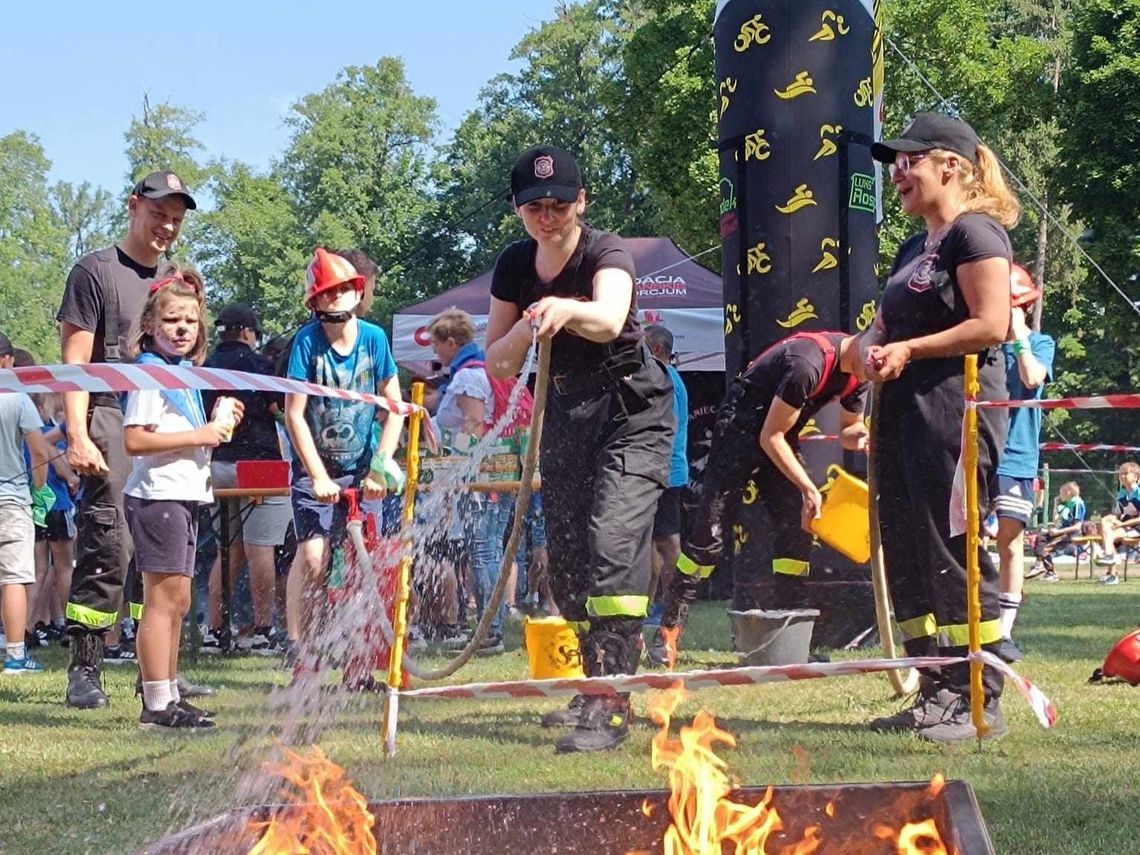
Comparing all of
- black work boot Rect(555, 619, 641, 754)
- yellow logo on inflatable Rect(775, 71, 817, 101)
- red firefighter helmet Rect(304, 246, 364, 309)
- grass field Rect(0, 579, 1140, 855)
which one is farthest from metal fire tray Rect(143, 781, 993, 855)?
yellow logo on inflatable Rect(775, 71, 817, 101)

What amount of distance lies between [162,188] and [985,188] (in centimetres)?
334

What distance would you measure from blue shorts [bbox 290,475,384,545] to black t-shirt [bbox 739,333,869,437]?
72.5 inches

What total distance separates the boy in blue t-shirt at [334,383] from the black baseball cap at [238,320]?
233 centimetres

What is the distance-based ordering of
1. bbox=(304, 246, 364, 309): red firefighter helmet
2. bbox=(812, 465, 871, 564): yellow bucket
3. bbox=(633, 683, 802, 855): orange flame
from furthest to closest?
→ bbox=(812, 465, 871, 564): yellow bucket < bbox=(304, 246, 364, 309): red firefighter helmet < bbox=(633, 683, 802, 855): orange flame

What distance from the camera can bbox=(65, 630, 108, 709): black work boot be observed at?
20.2 ft

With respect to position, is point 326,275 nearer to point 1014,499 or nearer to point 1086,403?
point 1086,403

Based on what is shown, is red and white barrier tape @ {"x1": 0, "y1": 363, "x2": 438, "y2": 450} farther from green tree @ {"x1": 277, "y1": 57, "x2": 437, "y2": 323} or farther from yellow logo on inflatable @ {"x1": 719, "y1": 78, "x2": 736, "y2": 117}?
green tree @ {"x1": 277, "y1": 57, "x2": 437, "y2": 323}

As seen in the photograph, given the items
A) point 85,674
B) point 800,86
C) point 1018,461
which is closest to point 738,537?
point 1018,461

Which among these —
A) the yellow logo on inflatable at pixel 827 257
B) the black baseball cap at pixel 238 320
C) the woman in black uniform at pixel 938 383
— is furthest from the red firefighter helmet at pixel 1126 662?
the black baseball cap at pixel 238 320

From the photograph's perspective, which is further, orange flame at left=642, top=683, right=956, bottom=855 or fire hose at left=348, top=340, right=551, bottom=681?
fire hose at left=348, top=340, right=551, bottom=681

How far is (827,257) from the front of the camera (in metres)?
7.62

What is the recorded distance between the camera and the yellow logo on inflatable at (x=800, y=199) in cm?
762

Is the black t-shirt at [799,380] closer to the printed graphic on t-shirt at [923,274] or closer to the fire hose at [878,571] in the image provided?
the fire hose at [878,571]

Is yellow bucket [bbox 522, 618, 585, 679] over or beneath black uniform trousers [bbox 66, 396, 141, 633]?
beneath
